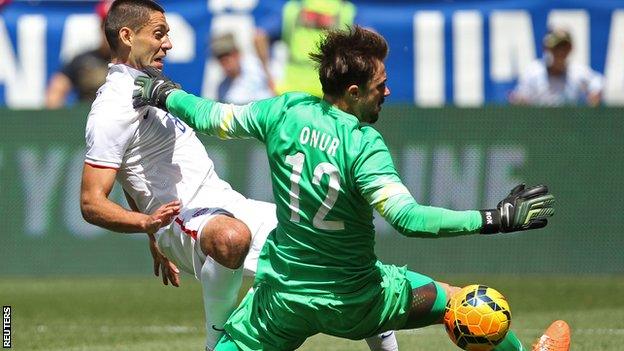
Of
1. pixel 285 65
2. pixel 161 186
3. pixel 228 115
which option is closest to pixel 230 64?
pixel 285 65

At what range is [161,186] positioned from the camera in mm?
8125

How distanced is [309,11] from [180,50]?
1983mm

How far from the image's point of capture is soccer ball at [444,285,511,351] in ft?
22.1

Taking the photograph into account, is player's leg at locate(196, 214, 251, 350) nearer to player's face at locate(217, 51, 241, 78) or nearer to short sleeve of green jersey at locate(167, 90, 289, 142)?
short sleeve of green jersey at locate(167, 90, 289, 142)

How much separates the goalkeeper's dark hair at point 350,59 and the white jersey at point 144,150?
166cm

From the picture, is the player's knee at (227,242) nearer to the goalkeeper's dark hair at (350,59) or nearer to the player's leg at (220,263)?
the player's leg at (220,263)

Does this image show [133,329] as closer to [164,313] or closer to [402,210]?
[164,313]

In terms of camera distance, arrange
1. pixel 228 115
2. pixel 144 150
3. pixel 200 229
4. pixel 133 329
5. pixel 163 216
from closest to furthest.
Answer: pixel 228 115, pixel 163 216, pixel 200 229, pixel 144 150, pixel 133 329

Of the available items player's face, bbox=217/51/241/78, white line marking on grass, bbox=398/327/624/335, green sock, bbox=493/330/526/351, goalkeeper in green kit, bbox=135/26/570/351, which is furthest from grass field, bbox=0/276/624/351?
player's face, bbox=217/51/241/78

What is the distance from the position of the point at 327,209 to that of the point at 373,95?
2.05 ft

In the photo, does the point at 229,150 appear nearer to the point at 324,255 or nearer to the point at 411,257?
the point at 411,257

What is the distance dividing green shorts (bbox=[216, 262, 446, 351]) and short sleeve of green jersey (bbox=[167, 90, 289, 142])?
82 cm

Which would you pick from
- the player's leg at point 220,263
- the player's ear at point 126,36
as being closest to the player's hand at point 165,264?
the player's leg at point 220,263

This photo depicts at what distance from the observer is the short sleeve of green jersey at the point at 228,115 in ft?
22.1
